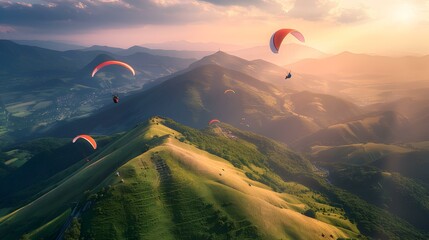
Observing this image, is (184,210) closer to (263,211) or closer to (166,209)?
(166,209)

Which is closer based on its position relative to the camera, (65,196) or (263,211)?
(263,211)

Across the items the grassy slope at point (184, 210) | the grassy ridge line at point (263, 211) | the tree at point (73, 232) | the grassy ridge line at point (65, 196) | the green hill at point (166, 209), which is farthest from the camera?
the grassy ridge line at point (65, 196)

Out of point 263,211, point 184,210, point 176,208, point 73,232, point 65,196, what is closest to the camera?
point 73,232

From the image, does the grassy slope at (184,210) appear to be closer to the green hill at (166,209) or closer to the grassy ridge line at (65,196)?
the green hill at (166,209)

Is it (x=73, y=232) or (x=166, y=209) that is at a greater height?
(x=73, y=232)

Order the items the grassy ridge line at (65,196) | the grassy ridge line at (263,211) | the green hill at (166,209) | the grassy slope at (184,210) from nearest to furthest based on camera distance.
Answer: the grassy slope at (184,210) < the green hill at (166,209) < the grassy ridge line at (263,211) < the grassy ridge line at (65,196)

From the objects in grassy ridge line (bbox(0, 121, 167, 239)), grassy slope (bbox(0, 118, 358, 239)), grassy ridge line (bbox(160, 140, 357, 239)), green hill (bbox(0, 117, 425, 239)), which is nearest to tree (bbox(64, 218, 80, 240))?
green hill (bbox(0, 117, 425, 239))

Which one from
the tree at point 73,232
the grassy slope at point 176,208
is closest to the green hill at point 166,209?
the grassy slope at point 176,208

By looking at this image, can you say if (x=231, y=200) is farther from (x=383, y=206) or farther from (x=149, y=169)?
(x=383, y=206)

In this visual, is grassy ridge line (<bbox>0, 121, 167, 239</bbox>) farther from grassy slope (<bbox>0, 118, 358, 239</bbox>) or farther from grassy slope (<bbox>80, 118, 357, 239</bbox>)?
grassy slope (<bbox>80, 118, 357, 239</bbox>)

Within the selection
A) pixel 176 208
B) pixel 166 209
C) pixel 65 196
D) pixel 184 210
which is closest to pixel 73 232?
pixel 166 209

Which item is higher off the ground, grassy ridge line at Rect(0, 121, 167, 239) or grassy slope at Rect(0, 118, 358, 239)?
grassy slope at Rect(0, 118, 358, 239)
